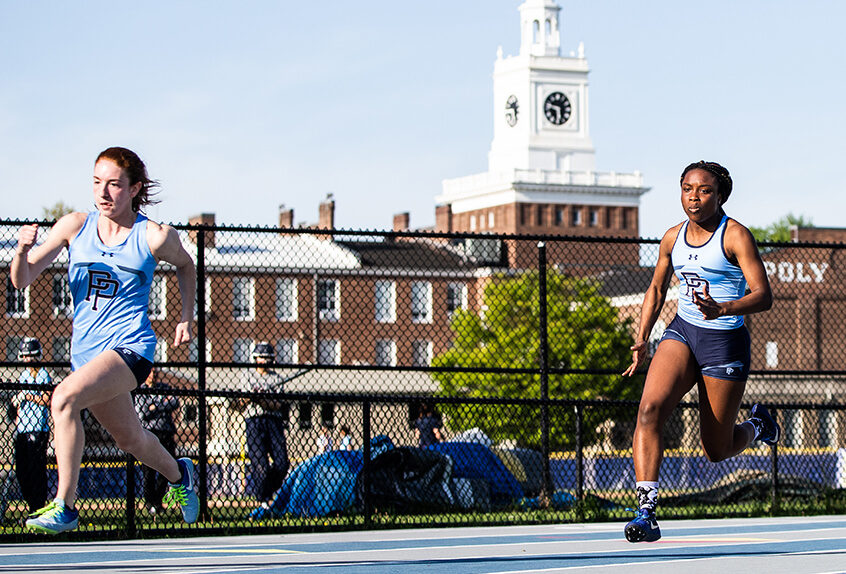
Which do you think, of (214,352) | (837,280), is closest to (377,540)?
(214,352)

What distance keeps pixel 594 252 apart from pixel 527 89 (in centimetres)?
4031

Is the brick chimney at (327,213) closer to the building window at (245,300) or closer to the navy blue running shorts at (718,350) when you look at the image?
the building window at (245,300)

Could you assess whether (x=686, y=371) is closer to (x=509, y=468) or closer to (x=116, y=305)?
(x=116, y=305)

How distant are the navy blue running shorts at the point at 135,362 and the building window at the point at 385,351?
7154 centimetres

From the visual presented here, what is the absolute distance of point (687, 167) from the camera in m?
8.36

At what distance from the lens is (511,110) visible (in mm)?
143625

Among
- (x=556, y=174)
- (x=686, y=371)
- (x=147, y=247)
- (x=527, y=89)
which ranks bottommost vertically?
(x=686, y=371)

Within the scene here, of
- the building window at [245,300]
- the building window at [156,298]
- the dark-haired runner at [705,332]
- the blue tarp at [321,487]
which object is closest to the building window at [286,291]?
the building window at [245,300]

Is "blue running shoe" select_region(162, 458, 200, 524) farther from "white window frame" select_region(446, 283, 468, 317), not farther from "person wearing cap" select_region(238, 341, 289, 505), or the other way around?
"white window frame" select_region(446, 283, 468, 317)

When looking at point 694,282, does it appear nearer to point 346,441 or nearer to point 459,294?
point 346,441

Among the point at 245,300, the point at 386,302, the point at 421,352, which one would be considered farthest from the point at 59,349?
the point at 421,352

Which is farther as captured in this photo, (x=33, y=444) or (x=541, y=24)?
(x=541, y=24)

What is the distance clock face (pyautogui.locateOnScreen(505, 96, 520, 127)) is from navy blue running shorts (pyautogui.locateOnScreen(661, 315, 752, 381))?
135751mm

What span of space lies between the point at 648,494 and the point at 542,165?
440ft
